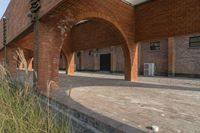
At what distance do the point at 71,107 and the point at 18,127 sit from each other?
1.71 meters

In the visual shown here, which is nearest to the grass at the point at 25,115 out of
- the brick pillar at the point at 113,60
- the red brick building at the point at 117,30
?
the red brick building at the point at 117,30

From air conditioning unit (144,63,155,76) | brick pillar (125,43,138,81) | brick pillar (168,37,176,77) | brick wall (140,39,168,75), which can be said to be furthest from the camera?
air conditioning unit (144,63,155,76)

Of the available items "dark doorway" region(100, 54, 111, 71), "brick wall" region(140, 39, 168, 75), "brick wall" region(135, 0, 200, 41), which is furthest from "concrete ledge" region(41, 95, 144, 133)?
"dark doorway" region(100, 54, 111, 71)

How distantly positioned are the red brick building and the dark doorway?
24.0ft

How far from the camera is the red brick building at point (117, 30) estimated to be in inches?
281

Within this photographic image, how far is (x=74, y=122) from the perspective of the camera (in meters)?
3.62

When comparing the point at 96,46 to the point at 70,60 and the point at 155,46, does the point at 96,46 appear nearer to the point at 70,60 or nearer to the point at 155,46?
the point at 70,60

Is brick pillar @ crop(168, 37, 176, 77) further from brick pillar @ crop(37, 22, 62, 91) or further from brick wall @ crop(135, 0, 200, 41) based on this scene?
brick pillar @ crop(37, 22, 62, 91)

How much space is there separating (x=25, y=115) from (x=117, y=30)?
8.54 m

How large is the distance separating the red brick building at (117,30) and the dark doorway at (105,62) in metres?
7.31

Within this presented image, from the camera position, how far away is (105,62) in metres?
25.8

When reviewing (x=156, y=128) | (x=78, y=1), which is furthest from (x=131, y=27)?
(x=156, y=128)

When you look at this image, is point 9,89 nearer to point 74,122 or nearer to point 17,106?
point 17,106

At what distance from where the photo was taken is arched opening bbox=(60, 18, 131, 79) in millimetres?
11211
